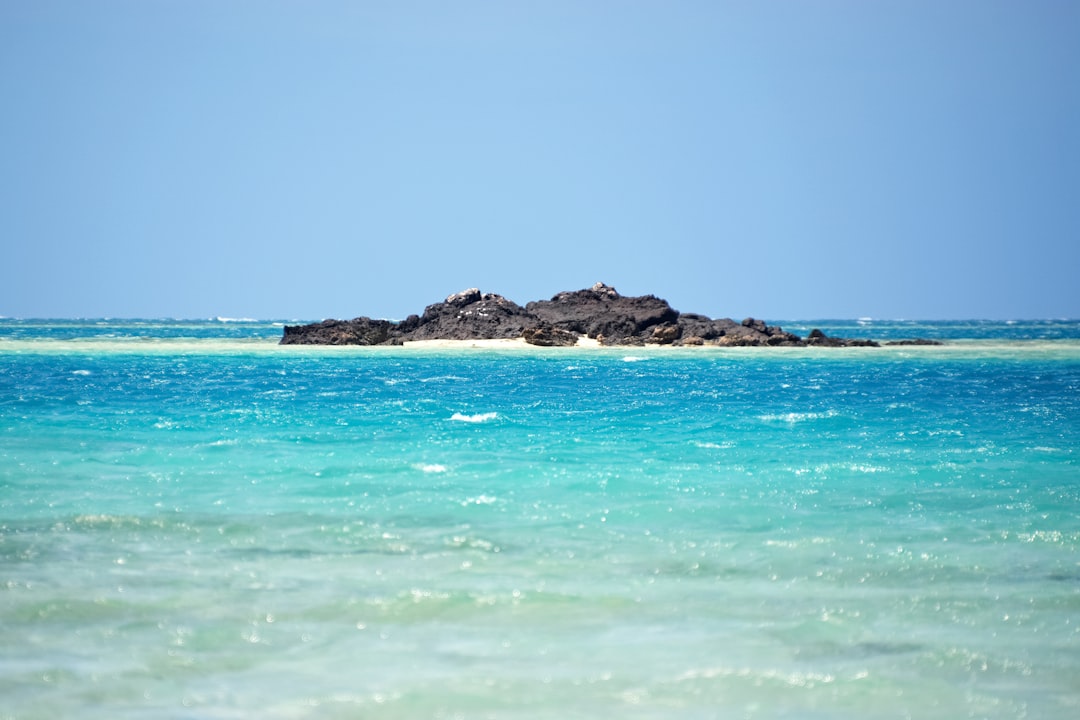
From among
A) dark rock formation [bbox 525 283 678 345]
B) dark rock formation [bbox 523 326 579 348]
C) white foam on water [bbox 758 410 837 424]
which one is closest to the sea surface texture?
white foam on water [bbox 758 410 837 424]

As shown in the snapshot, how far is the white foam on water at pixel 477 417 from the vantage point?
26.4m

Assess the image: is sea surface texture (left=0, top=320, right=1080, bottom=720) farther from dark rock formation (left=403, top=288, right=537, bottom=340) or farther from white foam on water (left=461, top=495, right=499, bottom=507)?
dark rock formation (left=403, top=288, right=537, bottom=340)

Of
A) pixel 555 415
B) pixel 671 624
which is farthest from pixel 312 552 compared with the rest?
pixel 555 415

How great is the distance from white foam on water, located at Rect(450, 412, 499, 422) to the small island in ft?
175

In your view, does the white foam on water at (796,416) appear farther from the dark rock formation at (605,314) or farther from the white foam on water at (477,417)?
the dark rock formation at (605,314)

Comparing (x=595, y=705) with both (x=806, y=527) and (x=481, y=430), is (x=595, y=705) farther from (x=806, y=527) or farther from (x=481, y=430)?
(x=481, y=430)

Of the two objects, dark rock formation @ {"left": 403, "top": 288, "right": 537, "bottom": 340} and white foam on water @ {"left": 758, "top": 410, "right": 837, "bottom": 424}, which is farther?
dark rock formation @ {"left": 403, "top": 288, "right": 537, "bottom": 340}

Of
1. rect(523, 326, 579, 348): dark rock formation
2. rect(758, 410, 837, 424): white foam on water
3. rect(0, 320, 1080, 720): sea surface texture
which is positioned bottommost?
rect(0, 320, 1080, 720): sea surface texture

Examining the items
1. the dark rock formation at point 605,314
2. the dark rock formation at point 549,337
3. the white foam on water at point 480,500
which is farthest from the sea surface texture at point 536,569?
the dark rock formation at point 605,314

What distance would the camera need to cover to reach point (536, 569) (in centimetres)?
1062

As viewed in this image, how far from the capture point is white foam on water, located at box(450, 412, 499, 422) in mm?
26422

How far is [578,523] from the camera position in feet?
42.8

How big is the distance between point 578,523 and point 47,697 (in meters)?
7.08

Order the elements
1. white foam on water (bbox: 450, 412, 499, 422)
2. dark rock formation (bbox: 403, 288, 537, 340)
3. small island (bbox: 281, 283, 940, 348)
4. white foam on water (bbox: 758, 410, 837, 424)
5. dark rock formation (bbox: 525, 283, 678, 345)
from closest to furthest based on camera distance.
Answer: white foam on water (bbox: 450, 412, 499, 422), white foam on water (bbox: 758, 410, 837, 424), small island (bbox: 281, 283, 940, 348), dark rock formation (bbox: 403, 288, 537, 340), dark rock formation (bbox: 525, 283, 678, 345)
